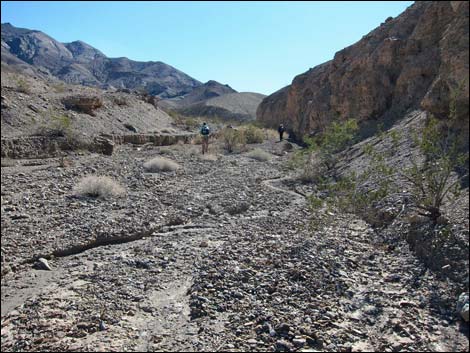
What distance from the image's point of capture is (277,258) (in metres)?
6.90

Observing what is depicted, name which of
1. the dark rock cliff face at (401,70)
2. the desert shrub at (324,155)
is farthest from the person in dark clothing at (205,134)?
the dark rock cliff face at (401,70)

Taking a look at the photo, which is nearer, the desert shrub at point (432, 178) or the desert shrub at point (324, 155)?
the desert shrub at point (432, 178)

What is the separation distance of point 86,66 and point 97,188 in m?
127

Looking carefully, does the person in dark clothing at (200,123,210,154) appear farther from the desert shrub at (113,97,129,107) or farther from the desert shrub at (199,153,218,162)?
the desert shrub at (113,97,129,107)

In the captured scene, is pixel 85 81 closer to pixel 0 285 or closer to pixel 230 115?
pixel 230 115

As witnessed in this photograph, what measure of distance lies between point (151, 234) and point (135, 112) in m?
21.9

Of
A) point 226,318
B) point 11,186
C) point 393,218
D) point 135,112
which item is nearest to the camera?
point 226,318

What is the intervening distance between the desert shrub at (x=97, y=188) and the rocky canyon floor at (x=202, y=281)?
12.1 inches

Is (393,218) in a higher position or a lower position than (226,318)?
higher

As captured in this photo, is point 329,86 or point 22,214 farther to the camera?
point 329,86

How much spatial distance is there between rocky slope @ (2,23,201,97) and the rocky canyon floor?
9548cm

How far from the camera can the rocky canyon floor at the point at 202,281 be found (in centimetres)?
465

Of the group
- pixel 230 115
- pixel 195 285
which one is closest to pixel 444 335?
pixel 195 285

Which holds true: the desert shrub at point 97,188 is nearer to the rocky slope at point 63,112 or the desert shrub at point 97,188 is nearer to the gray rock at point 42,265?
the gray rock at point 42,265
